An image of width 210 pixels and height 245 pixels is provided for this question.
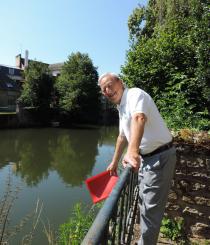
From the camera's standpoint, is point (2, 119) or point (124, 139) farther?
point (2, 119)

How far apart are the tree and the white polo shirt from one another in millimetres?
45355

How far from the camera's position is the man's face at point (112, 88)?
317 centimetres

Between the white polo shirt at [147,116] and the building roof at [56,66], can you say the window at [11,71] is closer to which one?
the building roof at [56,66]

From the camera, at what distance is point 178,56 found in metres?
12.9

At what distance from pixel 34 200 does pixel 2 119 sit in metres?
28.9

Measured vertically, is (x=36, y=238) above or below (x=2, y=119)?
below

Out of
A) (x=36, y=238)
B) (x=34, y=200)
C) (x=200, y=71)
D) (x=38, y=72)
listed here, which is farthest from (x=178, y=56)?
(x=38, y=72)

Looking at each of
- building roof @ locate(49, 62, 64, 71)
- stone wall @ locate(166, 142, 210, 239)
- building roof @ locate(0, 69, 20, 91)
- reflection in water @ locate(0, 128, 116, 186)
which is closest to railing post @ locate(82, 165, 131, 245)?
stone wall @ locate(166, 142, 210, 239)

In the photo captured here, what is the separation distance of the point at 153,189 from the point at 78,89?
153ft

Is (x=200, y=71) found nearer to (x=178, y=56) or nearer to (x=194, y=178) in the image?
(x=178, y=56)

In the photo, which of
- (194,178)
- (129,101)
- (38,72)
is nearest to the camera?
(129,101)

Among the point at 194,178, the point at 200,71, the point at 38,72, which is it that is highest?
the point at 38,72

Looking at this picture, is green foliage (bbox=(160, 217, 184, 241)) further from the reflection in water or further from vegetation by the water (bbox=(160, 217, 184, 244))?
the reflection in water

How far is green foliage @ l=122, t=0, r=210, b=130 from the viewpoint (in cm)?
857
